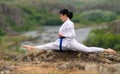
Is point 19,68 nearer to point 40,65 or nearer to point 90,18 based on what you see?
point 40,65

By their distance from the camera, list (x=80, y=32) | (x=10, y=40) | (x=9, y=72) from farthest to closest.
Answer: (x=80, y=32), (x=10, y=40), (x=9, y=72)

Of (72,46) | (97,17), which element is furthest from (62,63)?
(97,17)

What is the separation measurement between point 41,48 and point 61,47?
58cm

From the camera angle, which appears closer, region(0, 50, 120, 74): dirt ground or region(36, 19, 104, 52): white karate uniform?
region(0, 50, 120, 74): dirt ground

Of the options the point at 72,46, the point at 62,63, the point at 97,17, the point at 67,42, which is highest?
the point at 97,17

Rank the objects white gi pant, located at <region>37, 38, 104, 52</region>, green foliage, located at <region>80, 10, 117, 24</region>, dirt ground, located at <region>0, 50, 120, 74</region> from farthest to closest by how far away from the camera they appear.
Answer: green foliage, located at <region>80, 10, 117, 24</region>, white gi pant, located at <region>37, 38, 104, 52</region>, dirt ground, located at <region>0, 50, 120, 74</region>

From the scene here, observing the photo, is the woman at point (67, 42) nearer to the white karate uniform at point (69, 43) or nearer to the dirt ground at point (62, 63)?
the white karate uniform at point (69, 43)

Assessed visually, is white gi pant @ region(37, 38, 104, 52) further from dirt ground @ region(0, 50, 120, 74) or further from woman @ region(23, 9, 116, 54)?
dirt ground @ region(0, 50, 120, 74)

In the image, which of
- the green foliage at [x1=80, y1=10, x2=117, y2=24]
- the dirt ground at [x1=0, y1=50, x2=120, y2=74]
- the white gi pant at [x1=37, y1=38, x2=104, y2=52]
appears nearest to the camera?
the dirt ground at [x1=0, y1=50, x2=120, y2=74]

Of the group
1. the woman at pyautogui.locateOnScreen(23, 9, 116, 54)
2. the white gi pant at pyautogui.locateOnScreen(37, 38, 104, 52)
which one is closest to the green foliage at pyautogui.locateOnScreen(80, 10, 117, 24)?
the woman at pyautogui.locateOnScreen(23, 9, 116, 54)

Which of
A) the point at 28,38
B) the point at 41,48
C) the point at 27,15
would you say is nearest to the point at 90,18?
the point at 27,15

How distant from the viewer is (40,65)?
1105 cm

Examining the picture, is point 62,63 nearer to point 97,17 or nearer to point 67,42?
point 67,42

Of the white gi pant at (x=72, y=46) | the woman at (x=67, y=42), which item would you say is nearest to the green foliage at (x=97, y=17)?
the woman at (x=67, y=42)
